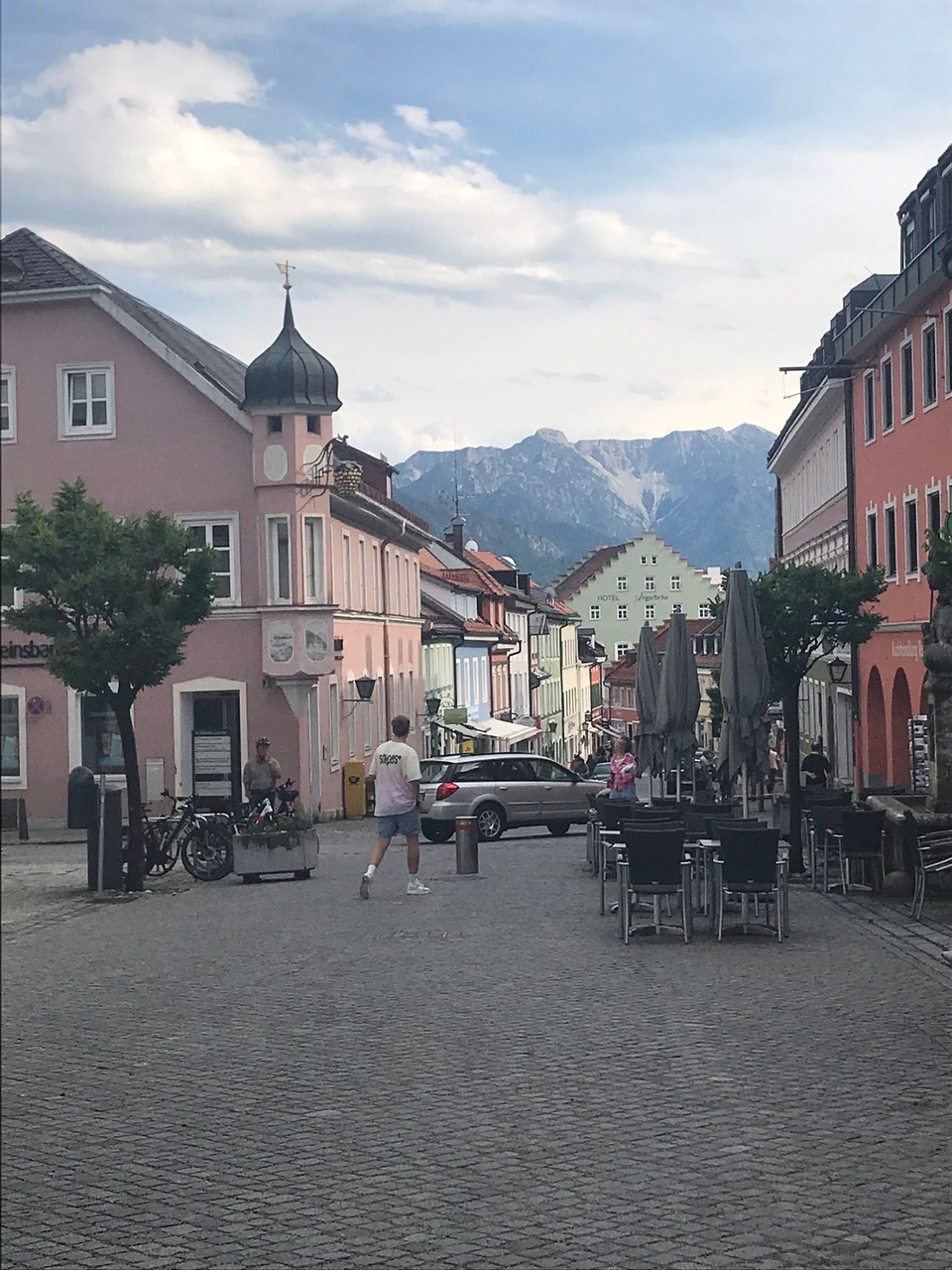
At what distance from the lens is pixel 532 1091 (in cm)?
771

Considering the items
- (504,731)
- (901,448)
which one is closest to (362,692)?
(901,448)

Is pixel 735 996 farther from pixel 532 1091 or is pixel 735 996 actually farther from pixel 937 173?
pixel 937 173

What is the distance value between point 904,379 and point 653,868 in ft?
73.9

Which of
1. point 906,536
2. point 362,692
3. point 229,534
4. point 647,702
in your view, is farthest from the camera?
point 906,536

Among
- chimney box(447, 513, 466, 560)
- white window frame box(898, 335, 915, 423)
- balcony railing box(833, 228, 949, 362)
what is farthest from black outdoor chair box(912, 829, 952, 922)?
chimney box(447, 513, 466, 560)

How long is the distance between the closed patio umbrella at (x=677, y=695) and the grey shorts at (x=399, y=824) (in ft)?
26.7

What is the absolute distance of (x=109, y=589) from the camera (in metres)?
3.42

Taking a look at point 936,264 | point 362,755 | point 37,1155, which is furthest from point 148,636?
point 936,264

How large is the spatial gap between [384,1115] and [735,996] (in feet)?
12.8

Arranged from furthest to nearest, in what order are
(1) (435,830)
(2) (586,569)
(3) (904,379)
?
(2) (586,569) < (3) (904,379) < (1) (435,830)

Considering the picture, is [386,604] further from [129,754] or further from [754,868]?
[754,868]

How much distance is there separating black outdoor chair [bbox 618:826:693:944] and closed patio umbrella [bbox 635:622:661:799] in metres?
10.4

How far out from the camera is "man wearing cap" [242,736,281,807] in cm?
420

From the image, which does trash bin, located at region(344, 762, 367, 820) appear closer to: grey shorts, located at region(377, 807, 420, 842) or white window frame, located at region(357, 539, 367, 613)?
white window frame, located at region(357, 539, 367, 613)
